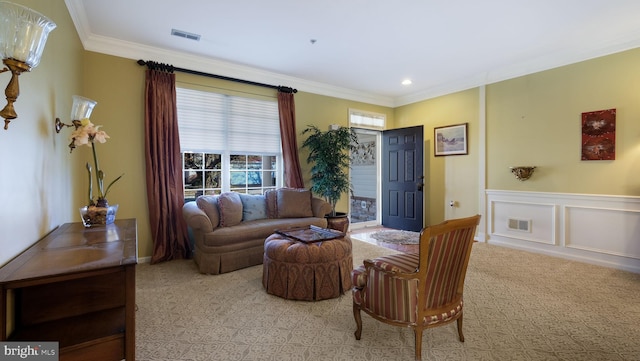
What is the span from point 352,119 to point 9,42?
16.8ft

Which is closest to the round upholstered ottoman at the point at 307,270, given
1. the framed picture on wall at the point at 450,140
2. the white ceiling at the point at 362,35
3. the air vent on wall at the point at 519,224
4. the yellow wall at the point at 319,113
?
the white ceiling at the point at 362,35

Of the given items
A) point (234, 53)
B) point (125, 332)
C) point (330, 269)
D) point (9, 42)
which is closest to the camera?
point (9, 42)

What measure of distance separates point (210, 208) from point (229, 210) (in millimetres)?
233

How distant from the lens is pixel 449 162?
17.9ft

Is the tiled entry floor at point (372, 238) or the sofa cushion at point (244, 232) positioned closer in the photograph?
the sofa cushion at point (244, 232)

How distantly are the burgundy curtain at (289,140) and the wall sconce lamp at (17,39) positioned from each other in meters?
3.68

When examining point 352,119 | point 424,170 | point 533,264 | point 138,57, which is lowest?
point 533,264

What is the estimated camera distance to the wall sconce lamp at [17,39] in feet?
3.80

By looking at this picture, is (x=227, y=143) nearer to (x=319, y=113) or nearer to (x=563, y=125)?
(x=319, y=113)

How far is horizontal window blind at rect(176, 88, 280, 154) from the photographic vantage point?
13.6ft

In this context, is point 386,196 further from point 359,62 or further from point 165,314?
point 165,314

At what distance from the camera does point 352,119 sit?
5.88m

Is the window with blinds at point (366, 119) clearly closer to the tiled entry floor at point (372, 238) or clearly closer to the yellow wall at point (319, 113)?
the yellow wall at point (319, 113)

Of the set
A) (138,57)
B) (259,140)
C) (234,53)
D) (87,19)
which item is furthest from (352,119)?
(87,19)
